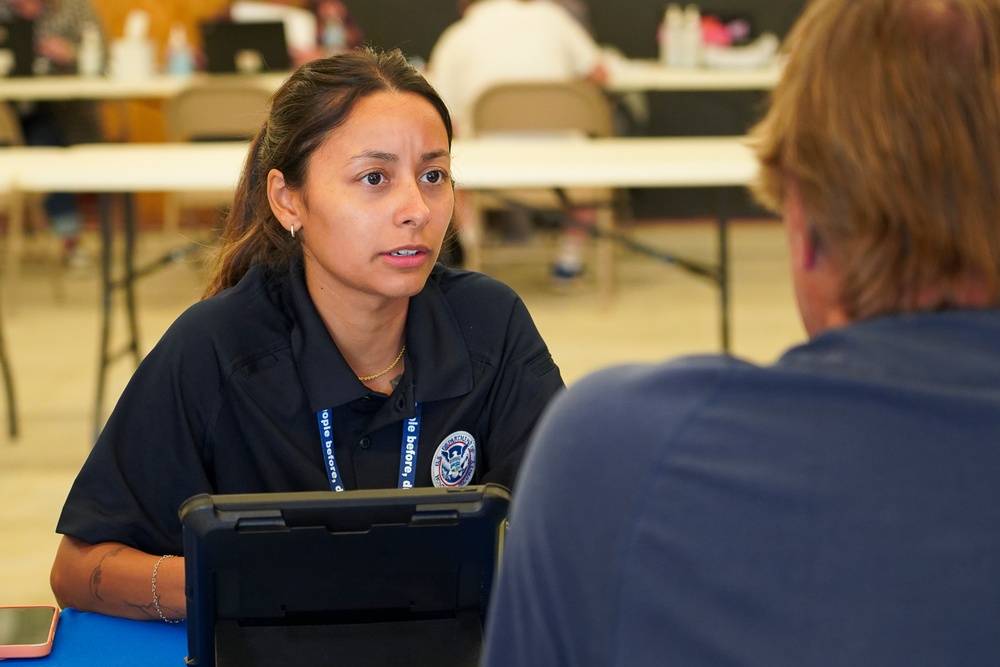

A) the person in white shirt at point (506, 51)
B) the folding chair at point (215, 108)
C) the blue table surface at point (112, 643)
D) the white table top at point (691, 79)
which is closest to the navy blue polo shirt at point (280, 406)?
the blue table surface at point (112, 643)

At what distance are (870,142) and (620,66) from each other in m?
5.83

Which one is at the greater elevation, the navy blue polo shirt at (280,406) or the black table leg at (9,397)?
the navy blue polo shirt at (280,406)

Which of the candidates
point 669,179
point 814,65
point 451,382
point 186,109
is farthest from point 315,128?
point 186,109

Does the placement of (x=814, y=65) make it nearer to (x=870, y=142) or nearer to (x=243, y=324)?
(x=870, y=142)

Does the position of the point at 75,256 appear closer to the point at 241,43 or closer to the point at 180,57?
the point at 180,57

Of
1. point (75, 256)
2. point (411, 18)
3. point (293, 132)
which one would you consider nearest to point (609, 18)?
point (411, 18)

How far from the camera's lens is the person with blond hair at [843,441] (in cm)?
63

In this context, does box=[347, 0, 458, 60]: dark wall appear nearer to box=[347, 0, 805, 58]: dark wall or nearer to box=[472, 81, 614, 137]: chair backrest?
box=[347, 0, 805, 58]: dark wall

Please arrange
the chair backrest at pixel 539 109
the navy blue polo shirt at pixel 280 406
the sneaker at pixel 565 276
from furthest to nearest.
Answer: the sneaker at pixel 565 276 < the chair backrest at pixel 539 109 < the navy blue polo shirt at pixel 280 406

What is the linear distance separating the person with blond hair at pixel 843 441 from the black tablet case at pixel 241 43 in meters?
5.71

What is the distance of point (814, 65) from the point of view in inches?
27.0

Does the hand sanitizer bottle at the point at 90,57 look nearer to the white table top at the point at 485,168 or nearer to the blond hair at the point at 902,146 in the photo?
the white table top at the point at 485,168

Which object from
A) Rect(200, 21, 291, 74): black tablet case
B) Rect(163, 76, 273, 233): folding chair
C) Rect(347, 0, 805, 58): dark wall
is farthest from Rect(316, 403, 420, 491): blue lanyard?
Rect(347, 0, 805, 58): dark wall

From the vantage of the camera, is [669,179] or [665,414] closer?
[665,414]
